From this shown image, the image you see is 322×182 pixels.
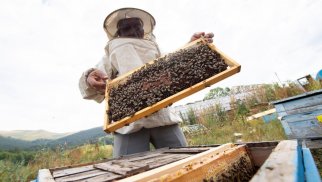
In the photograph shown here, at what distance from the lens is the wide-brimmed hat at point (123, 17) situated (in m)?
3.53

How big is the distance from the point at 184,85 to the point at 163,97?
11.0 inches

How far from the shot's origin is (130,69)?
3.31 m

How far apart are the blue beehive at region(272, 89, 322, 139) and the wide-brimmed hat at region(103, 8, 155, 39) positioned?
3.40 m

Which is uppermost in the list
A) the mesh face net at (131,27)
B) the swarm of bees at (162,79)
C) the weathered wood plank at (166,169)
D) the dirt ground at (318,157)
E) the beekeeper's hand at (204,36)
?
the mesh face net at (131,27)

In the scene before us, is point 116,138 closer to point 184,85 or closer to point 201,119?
point 184,85

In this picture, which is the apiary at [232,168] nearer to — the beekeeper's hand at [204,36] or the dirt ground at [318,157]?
the beekeeper's hand at [204,36]

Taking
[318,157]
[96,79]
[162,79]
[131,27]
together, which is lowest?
[318,157]

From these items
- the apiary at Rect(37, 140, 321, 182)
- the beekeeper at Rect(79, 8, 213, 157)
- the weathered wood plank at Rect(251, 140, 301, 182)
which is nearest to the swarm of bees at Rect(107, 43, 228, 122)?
the beekeeper at Rect(79, 8, 213, 157)

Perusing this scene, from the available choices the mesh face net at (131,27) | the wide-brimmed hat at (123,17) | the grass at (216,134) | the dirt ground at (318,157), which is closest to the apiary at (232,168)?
the mesh face net at (131,27)

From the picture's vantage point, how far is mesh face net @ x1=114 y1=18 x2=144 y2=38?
3539 mm

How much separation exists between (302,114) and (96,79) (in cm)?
428

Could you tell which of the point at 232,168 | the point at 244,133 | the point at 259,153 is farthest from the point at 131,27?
the point at 244,133

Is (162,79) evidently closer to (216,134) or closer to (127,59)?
(127,59)

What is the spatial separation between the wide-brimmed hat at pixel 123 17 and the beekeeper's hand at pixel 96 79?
994mm
